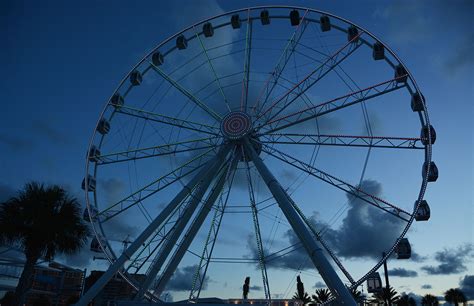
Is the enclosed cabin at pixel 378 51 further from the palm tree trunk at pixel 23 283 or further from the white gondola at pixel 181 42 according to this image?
the palm tree trunk at pixel 23 283

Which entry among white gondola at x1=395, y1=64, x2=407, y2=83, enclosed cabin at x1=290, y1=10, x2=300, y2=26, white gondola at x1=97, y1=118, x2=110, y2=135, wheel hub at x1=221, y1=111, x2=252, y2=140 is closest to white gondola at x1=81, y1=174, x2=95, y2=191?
white gondola at x1=97, y1=118, x2=110, y2=135

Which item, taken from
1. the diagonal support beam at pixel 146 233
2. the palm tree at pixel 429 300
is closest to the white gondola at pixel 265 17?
the diagonal support beam at pixel 146 233

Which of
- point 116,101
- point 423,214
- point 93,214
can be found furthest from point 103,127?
point 423,214

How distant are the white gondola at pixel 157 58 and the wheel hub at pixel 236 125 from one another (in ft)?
22.7

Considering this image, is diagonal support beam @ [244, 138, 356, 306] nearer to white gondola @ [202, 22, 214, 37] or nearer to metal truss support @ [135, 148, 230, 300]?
metal truss support @ [135, 148, 230, 300]

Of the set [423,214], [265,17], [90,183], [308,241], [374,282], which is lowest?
[374,282]

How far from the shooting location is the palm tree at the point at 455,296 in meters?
100

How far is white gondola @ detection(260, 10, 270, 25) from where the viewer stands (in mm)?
26906

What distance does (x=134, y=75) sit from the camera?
27.1 meters

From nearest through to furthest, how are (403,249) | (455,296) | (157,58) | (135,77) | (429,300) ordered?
(403,249) → (135,77) → (157,58) → (429,300) → (455,296)

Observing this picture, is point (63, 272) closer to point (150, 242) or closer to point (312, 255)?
point (150, 242)

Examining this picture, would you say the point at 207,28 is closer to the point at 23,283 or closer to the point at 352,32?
the point at 352,32

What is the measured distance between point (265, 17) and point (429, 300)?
99.1 m

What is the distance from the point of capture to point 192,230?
23.0 metres
